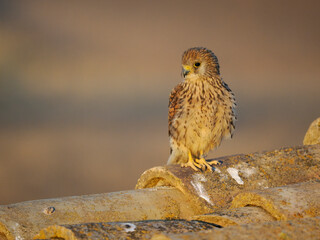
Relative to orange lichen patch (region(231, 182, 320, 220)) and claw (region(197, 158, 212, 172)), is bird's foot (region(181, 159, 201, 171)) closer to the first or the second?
claw (region(197, 158, 212, 172))

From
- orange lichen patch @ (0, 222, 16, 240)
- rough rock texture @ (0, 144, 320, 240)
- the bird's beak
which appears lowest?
orange lichen patch @ (0, 222, 16, 240)

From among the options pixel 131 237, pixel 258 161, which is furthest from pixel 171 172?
pixel 131 237

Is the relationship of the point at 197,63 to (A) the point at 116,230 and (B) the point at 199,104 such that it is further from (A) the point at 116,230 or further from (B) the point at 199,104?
(A) the point at 116,230

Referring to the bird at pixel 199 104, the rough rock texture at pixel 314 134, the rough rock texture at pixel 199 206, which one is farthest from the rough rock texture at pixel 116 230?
the rough rock texture at pixel 314 134

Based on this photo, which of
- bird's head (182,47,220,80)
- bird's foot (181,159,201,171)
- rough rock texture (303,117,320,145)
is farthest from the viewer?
rough rock texture (303,117,320,145)

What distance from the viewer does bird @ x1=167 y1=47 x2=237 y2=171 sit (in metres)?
3.26

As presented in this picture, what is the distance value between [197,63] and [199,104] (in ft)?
0.97

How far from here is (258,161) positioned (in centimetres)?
286

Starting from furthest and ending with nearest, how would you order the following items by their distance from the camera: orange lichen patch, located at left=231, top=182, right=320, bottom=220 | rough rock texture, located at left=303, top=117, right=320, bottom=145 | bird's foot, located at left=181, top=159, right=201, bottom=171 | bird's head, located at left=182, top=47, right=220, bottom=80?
rough rock texture, located at left=303, top=117, right=320, bottom=145, bird's head, located at left=182, top=47, right=220, bottom=80, bird's foot, located at left=181, top=159, right=201, bottom=171, orange lichen patch, located at left=231, top=182, right=320, bottom=220

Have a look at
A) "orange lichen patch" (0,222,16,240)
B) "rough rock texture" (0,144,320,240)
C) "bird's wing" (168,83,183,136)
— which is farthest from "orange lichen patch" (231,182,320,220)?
"bird's wing" (168,83,183,136)

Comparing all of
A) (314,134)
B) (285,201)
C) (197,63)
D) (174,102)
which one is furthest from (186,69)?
(285,201)

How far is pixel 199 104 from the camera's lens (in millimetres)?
3250

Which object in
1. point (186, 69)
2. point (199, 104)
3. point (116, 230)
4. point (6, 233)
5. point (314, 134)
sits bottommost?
point (6, 233)

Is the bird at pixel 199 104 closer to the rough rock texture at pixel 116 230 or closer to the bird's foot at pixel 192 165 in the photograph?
the bird's foot at pixel 192 165
